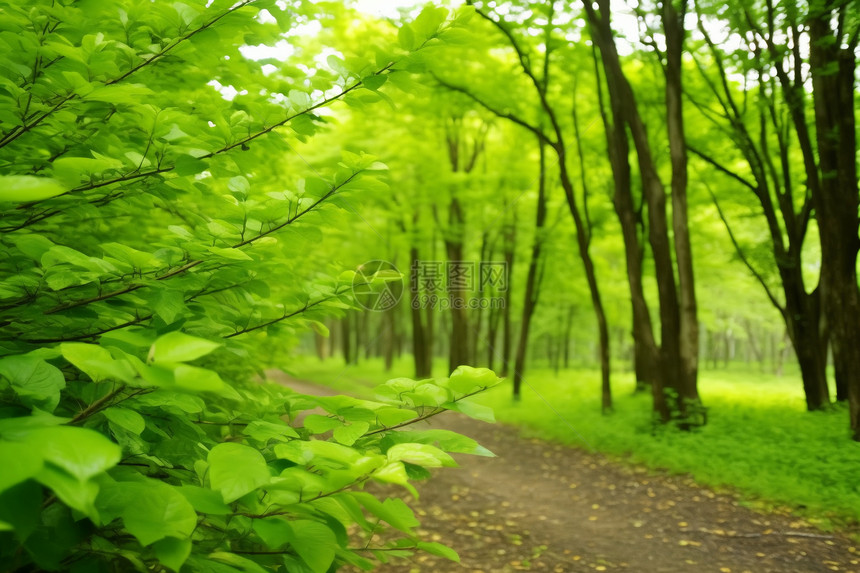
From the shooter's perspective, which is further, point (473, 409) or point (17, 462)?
point (473, 409)

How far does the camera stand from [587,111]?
12844mm

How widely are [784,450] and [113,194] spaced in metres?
7.96

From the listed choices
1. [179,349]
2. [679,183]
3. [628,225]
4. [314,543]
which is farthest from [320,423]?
[628,225]

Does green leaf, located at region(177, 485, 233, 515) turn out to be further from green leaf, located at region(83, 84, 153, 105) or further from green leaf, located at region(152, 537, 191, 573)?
green leaf, located at region(83, 84, 153, 105)

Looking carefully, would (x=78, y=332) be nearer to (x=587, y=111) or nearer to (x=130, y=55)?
(x=130, y=55)

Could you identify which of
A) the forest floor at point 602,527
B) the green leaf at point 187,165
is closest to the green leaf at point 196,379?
the green leaf at point 187,165

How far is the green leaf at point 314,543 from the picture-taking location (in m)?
1.11

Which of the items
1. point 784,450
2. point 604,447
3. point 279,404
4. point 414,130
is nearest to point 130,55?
point 279,404

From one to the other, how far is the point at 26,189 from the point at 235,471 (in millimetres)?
597

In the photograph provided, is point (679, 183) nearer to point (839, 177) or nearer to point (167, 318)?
point (839, 177)

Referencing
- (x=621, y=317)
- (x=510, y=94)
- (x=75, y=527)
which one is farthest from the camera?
(x=621, y=317)

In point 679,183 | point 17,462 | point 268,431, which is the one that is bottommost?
point 268,431

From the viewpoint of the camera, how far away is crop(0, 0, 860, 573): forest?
42.1 inches

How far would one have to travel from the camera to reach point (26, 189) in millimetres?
729
